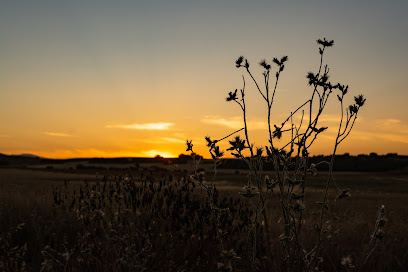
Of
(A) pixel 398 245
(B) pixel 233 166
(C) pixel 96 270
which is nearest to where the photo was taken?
(C) pixel 96 270

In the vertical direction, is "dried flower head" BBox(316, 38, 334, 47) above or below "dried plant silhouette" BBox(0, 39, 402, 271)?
above

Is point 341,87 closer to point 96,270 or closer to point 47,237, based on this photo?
point 96,270

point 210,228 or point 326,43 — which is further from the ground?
point 326,43

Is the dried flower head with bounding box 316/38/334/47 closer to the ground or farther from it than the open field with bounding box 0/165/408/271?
farther from it

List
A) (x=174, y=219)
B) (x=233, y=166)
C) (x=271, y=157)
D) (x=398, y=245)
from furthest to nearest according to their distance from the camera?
(x=233, y=166), (x=398, y=245), (x=174, y=219), (x=271, y=157)

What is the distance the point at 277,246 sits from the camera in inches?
214

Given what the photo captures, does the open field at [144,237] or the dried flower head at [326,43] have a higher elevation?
the dried flower head at [326,43]

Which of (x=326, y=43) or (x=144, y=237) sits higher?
(x=326, y=43)

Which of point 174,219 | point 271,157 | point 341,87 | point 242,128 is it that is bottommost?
point 174,219

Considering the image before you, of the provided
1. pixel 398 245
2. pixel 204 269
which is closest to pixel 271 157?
pixel 204 269

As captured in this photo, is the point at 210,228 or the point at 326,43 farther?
the point at 210,228

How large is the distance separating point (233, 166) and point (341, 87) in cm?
5152

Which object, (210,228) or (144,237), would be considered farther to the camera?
(210,228)

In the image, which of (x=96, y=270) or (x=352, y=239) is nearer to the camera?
(x=96, y=270)
